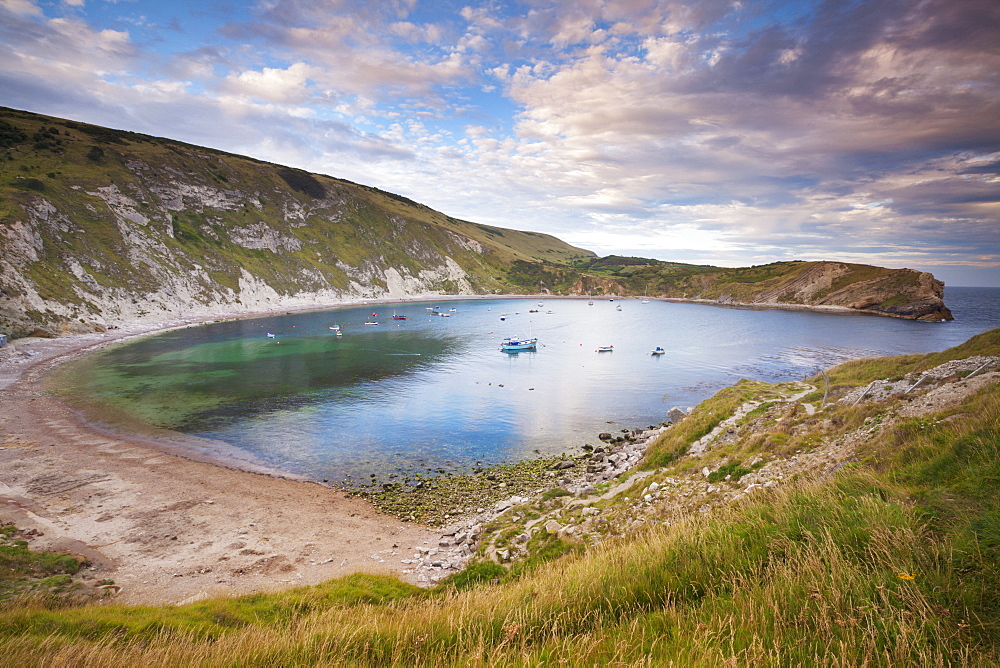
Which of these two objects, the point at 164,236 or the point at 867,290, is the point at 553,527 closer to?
the point at 164,236

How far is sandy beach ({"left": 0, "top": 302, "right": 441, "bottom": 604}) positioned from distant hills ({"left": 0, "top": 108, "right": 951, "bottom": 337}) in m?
55.9

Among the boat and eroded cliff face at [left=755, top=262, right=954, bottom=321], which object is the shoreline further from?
eroded cliff face at [left=755, top=262, right=954, bottom=321]

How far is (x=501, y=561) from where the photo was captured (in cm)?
1519

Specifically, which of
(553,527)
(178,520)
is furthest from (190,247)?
(553,527)

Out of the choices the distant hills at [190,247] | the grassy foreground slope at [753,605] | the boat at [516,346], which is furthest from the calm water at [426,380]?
the grassy foreground slope at [753,605]

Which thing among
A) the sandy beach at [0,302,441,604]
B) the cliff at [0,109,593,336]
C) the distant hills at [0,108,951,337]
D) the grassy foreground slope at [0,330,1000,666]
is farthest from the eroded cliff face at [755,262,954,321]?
the sandy beach at [0,302,441,604]

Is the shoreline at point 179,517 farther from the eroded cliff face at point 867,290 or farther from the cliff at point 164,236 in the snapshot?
the eroded cliff face at point 867,290

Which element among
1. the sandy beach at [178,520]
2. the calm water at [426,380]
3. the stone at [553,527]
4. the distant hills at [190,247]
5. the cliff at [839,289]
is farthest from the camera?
the cliff at [839,289]

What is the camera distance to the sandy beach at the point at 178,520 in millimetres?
17531

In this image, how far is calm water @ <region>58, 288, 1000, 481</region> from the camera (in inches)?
1363

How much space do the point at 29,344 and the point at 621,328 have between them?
111424 millimetres

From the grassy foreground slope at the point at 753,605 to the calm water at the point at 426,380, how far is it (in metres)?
24.0

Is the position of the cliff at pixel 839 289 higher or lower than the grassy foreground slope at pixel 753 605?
higher

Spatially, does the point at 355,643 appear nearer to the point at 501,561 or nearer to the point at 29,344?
the point at 501,561
